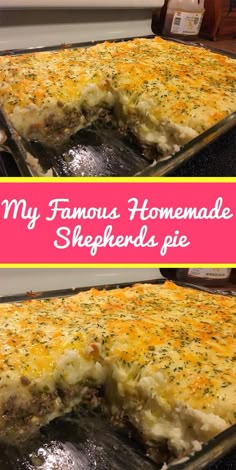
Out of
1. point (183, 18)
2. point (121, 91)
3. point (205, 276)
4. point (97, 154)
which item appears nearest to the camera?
point (97, 154)

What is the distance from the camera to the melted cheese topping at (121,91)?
111 cm

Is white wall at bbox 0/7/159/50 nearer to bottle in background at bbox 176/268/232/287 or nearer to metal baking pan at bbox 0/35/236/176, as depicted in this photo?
metal baking pan at bbox 0/35/236/176

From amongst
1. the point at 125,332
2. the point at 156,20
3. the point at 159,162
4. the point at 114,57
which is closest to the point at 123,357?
the point at 125,332

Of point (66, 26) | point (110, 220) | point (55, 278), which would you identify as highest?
point (66, 26)

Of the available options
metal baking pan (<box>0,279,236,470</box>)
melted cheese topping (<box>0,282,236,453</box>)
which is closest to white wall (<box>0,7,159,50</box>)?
melted cheese topping (<box>0,282,236,453</box>)

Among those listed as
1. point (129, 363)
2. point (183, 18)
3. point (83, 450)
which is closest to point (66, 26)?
point (183, 18)

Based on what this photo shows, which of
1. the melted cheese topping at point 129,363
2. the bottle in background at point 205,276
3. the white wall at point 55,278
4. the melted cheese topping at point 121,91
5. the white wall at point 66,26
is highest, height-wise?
the white wall at point 66,26

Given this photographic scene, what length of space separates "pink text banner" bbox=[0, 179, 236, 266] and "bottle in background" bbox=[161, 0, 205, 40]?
0.47 metres

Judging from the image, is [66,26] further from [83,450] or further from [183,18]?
[83,450]

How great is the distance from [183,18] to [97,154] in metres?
0.41

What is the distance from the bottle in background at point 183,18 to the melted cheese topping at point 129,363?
61 centimetres

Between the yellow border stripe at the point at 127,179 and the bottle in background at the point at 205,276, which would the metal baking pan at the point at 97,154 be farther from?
the bottle in background at the point at 205,276

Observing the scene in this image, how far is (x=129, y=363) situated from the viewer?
952 millimetres

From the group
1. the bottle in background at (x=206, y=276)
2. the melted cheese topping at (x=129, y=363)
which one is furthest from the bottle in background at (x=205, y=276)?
the melted cheese topping at (x=129, y=363)
